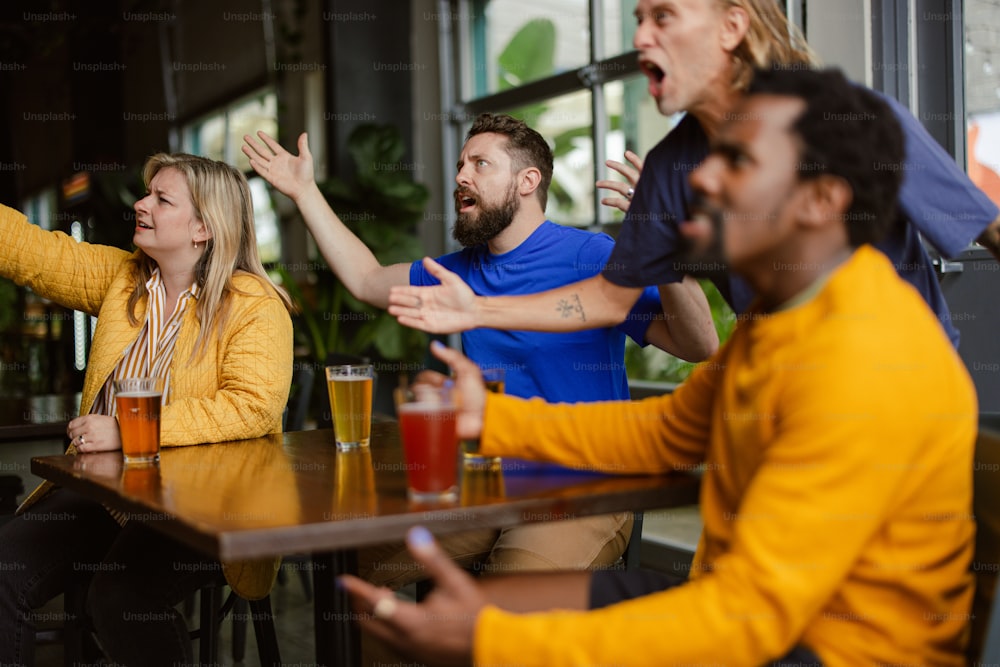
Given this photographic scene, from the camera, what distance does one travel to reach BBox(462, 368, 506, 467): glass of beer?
5.11ft

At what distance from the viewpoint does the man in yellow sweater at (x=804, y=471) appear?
40.0 inches

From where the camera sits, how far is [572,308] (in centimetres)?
186

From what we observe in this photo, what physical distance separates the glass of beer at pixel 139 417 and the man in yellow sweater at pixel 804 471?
2.41ft

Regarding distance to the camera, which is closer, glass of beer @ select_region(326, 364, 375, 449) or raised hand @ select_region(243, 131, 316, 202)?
glass of beer @ select_region(326, 364, 375, 449)

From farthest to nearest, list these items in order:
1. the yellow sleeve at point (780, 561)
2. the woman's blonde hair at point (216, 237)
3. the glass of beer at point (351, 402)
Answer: the woman's blonde hair at point (216, 237) < the glass of beer at point (351, 402) < the yellow sleeve at point (780, 561)

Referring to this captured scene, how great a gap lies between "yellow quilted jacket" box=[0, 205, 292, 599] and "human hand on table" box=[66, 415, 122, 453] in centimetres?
9

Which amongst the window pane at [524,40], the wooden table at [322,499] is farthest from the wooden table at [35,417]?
the window pane at [524,40]

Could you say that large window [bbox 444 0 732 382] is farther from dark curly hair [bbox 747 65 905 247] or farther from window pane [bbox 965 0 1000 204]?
dark curly hair [bbox 747 65 905 247]

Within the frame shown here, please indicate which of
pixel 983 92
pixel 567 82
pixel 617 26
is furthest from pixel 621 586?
pixel 567 82

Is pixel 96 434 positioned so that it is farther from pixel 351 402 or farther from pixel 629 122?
pixel 629 122

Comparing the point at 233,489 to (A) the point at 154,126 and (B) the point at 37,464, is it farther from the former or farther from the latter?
(A) the point at 154,126

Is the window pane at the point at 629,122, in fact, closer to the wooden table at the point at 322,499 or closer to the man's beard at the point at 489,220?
the man's beard at the point at 489,220

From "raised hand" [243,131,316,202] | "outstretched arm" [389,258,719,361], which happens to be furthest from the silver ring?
"raised hand" [243,131,316,202]

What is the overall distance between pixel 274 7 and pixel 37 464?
20.9 ft
